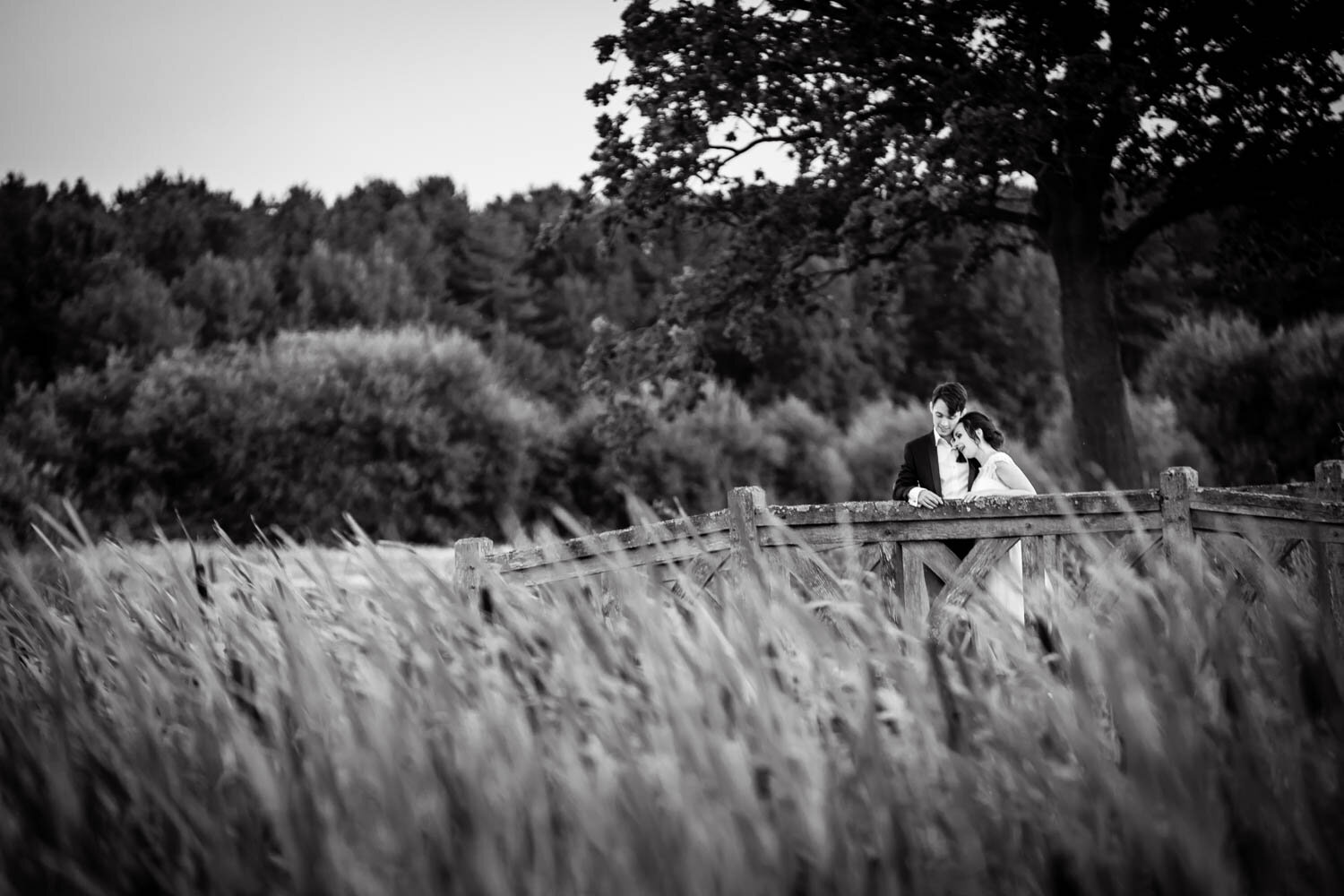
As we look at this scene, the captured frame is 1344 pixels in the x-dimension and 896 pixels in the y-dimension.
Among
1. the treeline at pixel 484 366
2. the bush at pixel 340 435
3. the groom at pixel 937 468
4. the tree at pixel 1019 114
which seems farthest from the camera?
the bush at pixel 340 435

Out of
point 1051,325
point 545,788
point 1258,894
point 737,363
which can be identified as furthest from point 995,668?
point 1051,325

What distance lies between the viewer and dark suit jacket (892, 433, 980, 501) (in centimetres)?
691

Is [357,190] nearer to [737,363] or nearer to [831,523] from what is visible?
[737,363]

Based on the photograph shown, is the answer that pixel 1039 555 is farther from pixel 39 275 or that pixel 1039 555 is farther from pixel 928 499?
pixel 39 275

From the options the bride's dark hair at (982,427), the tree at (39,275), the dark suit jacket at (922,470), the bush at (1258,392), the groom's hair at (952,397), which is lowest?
the bush at (1258,392)

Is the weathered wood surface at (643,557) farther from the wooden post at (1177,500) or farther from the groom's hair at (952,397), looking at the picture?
the wooden post at (1177,500)

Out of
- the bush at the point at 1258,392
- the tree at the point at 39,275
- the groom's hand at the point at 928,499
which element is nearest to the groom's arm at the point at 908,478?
the groom's hand at the point at 928,499

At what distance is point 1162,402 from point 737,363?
1830 centimetres

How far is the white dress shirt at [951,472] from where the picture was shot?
691 cm

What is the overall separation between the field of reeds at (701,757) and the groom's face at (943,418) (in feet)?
11.1

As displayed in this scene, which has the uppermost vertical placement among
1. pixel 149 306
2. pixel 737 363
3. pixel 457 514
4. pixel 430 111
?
pixel 430 111

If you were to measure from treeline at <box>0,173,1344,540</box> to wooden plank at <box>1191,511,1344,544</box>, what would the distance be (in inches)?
304

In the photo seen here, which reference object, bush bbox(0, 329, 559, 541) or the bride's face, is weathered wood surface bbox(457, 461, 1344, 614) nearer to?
the bride's face

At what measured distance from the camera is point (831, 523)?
6.95m
